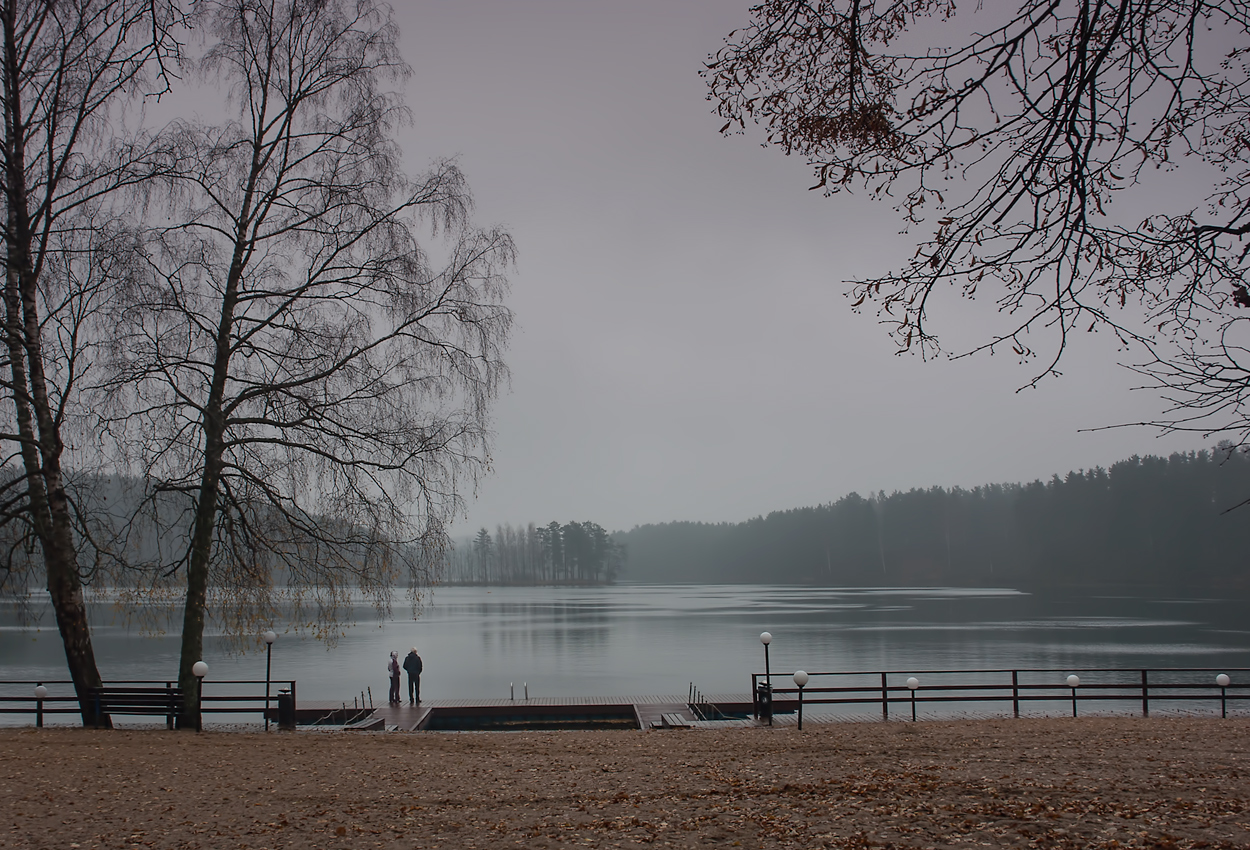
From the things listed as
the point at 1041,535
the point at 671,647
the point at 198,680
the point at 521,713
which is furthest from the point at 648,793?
the point at 1041,535

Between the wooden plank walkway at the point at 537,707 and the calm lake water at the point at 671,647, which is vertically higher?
the wooden plank walkway at the point at 537,707

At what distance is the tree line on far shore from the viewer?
133750mm

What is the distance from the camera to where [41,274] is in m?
Answer: 12.3

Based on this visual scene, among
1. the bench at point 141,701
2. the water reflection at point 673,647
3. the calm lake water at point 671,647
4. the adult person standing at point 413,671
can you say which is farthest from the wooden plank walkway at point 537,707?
the calm lake water at point 671,647

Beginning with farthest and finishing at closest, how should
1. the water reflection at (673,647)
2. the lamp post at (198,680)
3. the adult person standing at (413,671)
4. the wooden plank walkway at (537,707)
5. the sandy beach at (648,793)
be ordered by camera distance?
the water reflection at (673,647) < the adult person standing at (413,671) < the wooden plank walkway at (537,707) < the lamp post at (198,680) < the sandy beach at (648,793)

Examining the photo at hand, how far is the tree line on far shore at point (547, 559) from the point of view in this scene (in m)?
134

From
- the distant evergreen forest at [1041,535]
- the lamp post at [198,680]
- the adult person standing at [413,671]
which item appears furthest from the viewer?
the distant evergreen forest at [1041,535]

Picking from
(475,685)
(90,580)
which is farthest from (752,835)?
(475,685)

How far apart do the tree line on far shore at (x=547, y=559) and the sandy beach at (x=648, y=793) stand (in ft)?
357

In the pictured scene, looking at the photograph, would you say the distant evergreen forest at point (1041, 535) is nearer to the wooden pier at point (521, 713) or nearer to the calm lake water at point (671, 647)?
the calm lake water at point (671, 647)

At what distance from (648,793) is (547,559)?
6060 inches

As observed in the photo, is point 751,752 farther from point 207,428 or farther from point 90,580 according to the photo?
point 90,580

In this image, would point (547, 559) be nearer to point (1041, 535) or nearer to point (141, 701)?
point (1041, 535)

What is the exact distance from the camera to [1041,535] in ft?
347
